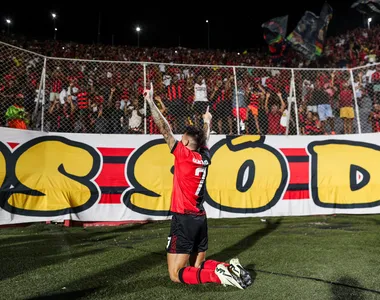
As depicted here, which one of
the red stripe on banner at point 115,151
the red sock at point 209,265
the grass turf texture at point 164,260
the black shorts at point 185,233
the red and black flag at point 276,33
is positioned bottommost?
the grass turf texture at point 164,260

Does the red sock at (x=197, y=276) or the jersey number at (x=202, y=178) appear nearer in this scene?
the red sock at (x=197, y=276)

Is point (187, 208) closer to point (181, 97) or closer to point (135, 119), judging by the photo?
point (135, 119)

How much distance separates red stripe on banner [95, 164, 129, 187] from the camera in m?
8.48

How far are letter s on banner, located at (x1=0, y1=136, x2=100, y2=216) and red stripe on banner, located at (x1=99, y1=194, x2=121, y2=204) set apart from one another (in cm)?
13

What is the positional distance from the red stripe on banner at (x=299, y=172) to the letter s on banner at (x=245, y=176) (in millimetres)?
160

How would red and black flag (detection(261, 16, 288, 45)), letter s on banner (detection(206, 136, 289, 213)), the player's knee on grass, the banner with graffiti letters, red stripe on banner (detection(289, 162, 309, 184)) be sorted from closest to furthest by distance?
the player's knee on grass < the banner with graffiti letters < letter s on banner (detection(206, 136, 289, 213)) < red stripe on banner (detection(289, 162, 309, 184)) < red and black flag (detection(261, 16, 288, 45))

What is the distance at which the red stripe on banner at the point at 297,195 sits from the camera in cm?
927

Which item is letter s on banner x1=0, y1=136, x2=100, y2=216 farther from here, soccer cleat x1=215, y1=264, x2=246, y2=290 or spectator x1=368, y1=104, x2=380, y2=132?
spectator x1=368, y1=104, x2=380, y2=132

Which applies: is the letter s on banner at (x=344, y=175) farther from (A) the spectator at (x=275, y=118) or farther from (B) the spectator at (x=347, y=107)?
(A) the spectator at (x=275, y=118)

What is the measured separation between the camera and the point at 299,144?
9508mm

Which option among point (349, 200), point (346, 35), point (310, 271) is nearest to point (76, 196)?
point (310, 271)

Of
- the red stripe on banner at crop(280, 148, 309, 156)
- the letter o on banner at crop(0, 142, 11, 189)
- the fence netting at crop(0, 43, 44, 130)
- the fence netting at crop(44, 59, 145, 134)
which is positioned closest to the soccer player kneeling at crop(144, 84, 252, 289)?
the letter o on banner at crop(0, 142, 11, 189)

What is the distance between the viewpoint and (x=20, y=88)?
9.27 m

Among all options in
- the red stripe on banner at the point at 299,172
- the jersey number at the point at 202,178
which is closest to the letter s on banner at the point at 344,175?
the red stripe on banner at the point at 299,172
